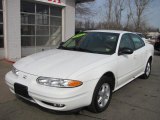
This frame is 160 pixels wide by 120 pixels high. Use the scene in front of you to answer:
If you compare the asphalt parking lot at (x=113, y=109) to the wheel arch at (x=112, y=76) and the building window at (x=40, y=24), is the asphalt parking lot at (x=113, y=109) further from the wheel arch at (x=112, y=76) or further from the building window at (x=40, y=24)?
the building window at (x=40, y=24)

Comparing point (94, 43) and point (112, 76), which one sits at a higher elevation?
point (94, 43)

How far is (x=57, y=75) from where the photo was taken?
3365 mm

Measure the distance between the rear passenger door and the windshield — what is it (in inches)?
36.1

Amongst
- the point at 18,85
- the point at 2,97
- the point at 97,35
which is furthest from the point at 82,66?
the point at 2,97

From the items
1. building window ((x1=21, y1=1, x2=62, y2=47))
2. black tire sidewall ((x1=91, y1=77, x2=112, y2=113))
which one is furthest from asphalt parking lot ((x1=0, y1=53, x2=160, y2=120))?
building window ((x1=21, y1=1, x2=62, y2=47))

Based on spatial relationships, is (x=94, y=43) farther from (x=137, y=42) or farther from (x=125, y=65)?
(x=137, y=42)

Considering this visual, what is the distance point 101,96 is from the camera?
3.94 m

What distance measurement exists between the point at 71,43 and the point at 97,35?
685 millimetres

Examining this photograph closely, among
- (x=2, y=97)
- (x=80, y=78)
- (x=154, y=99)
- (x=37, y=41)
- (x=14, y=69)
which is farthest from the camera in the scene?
(x=37, y=41)

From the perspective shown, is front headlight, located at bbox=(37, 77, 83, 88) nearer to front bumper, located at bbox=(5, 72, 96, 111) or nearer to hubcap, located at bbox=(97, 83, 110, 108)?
front bumper, located at bbox=(5, 72, 96, 111)

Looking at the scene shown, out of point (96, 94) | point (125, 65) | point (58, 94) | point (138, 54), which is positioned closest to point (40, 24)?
point (138, 54)

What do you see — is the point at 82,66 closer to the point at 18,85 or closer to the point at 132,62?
the point at 18,85

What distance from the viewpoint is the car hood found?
346 centimetres

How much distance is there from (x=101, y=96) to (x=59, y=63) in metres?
1.01
